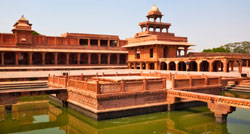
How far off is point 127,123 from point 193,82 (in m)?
5.95

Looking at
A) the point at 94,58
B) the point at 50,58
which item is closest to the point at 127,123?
the point at 50,58

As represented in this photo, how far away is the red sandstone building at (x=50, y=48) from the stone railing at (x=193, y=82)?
2768cm

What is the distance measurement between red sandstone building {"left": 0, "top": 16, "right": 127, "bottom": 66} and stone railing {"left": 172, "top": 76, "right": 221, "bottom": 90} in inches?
1090

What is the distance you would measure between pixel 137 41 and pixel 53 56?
16.1 m

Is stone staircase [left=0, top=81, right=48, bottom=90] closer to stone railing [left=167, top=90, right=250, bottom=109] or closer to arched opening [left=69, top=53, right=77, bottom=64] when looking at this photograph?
stone railing [left=167, top=90, right=250, bottom=109]

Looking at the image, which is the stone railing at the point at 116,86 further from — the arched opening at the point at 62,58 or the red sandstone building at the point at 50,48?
the arched opening at the point at 62,58

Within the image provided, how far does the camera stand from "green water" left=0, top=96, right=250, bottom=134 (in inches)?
476

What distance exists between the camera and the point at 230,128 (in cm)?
1196

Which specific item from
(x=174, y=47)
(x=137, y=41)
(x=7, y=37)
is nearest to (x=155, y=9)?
(x=137, y=41)

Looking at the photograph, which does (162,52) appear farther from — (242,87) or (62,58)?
(62,58)

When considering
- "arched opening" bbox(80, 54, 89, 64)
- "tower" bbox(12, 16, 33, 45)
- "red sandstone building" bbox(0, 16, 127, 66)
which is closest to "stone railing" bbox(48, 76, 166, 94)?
"red sandstone building" bbox(0, 16, 127, 66)

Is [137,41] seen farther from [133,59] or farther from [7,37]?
[7,37]

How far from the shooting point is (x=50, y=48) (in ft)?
131

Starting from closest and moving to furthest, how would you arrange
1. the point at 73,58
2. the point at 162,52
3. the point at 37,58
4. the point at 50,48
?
1. the point at 162,52
2. the point at 50,48
3. the point at 37,58
4. the point at 73,58
